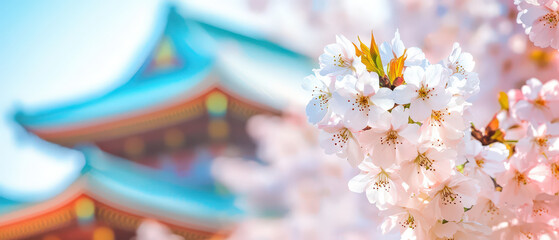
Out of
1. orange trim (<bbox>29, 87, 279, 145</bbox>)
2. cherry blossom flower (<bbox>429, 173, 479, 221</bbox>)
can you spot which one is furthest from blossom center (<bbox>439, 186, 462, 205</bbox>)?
orange trim (<bbox>29, 87, 279, 145</bbox>)

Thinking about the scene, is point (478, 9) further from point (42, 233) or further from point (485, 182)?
point (42, 233)

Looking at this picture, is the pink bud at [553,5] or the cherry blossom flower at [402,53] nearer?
the cherry blossom flower at [402,53]

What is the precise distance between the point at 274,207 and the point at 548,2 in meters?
6.09

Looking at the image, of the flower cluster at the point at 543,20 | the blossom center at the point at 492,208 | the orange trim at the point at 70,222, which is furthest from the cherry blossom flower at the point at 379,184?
the orange trim at the point at 70,222

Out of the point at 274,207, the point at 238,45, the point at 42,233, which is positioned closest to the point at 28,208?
the point at 42,233

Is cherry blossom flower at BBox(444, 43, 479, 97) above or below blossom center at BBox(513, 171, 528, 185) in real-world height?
above

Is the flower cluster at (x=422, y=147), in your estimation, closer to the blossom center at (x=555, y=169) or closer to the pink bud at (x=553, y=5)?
the blossom center at (x=555, y=169)

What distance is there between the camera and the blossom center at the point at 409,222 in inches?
34.9

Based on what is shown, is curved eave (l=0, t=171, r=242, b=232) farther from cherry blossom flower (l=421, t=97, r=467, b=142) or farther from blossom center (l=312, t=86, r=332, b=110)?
cherry blossom flower (l=421, t=97, r=467, b=142)

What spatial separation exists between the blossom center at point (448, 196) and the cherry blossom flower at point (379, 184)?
66mm

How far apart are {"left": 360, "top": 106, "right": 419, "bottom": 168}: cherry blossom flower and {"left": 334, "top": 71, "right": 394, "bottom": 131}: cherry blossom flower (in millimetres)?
13

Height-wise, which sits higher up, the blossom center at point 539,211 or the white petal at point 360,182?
the white petal at point 360,182

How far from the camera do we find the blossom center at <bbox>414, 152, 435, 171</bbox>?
2.71ft

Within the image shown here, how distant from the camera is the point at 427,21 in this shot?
380 centimetres
